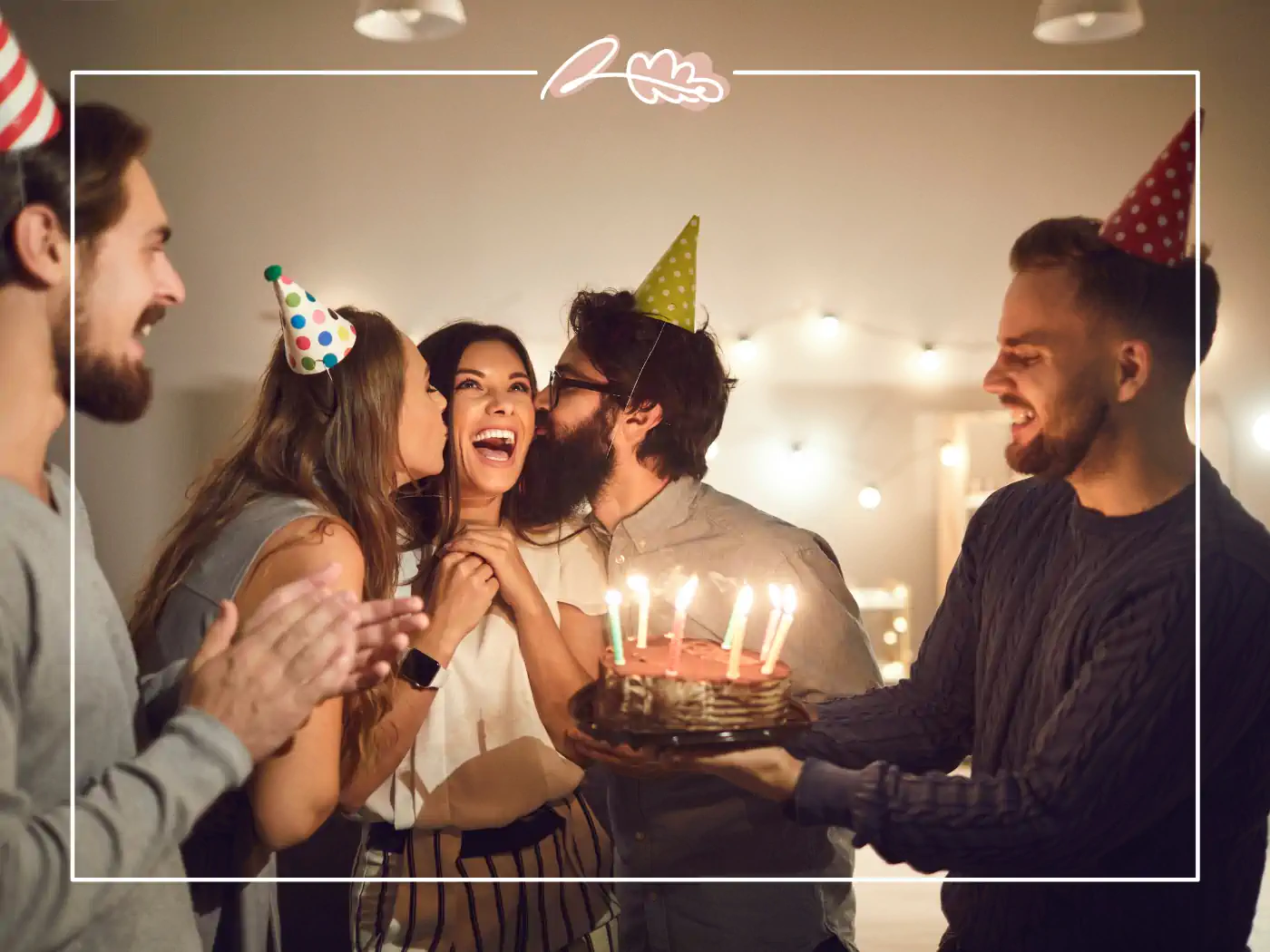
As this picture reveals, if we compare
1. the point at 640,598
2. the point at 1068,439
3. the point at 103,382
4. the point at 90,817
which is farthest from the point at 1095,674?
the point at 103,382

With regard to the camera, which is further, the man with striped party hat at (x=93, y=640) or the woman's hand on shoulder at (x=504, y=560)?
the woman's hand on shoulder at (x=504, y=560)

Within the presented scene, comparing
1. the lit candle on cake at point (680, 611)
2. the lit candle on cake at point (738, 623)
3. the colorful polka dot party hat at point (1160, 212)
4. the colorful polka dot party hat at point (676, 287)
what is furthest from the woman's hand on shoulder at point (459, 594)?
the colorful polka dot party hat at point (1160, 212)

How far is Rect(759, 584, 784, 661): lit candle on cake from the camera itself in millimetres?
1996

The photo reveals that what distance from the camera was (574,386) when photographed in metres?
2.02

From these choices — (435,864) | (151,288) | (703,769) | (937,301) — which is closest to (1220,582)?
(937,301)

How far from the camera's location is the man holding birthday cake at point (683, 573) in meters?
2.02

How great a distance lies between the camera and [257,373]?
6.66 ft

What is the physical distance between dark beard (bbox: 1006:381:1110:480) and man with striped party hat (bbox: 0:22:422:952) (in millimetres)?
1143

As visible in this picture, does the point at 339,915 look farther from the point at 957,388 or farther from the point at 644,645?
the point at 957,388

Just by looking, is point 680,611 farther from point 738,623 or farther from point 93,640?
point 93,640

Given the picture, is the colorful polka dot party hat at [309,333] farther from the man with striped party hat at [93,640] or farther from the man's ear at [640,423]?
the man's ear at [640,423]

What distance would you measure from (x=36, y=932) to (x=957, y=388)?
1828mm

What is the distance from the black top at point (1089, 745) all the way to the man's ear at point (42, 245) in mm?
1551

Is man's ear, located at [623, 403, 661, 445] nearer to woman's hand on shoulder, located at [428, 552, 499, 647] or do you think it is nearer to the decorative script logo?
woman's hand on shoulder, located at [428, 552, 499, 647]
